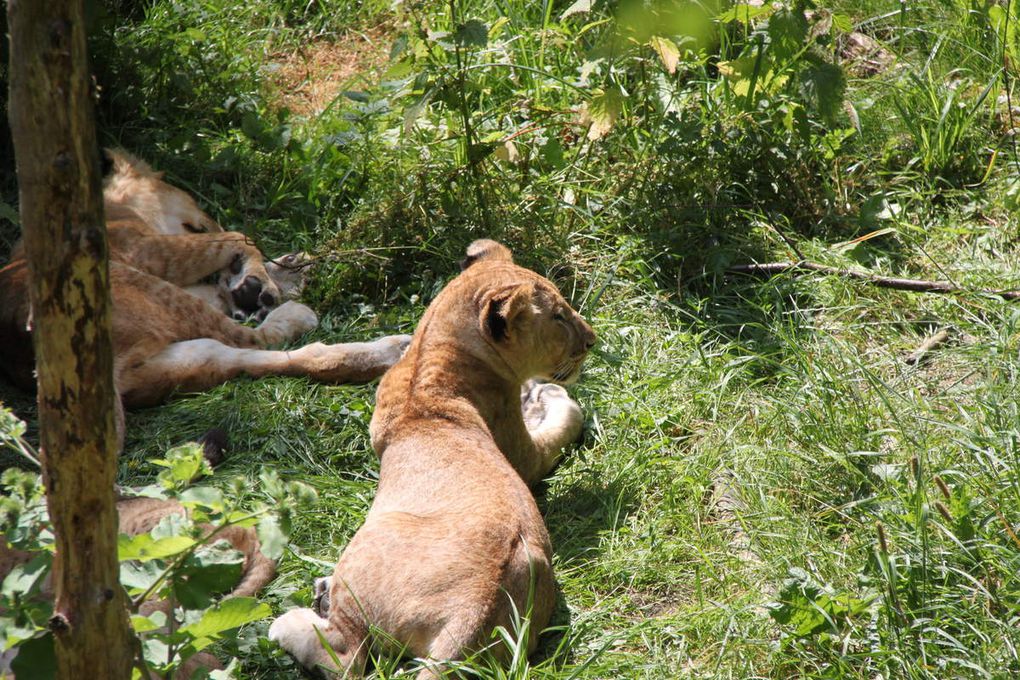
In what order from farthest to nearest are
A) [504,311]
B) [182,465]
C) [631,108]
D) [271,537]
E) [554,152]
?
[631,108] < [554,152] < [504,311] < [182,465] < [271,537]

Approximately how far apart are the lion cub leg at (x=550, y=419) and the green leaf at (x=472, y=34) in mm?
1785

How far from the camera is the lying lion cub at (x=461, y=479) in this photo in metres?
3.86

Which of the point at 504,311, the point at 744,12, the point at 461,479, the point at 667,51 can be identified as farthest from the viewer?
the point at 744,12

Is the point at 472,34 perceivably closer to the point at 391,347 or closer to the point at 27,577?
the point at 391,347

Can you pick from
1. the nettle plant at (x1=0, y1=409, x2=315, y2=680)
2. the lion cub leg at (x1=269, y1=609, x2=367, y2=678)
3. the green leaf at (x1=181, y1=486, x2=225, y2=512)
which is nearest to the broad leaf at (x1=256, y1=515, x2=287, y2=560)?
the nettle plant at (x1=0, y1=409, x2=315, y2=680)

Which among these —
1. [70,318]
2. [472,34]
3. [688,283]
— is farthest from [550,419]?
[70,318]

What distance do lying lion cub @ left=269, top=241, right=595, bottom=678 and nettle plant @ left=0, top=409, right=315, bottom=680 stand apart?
99 centimetres

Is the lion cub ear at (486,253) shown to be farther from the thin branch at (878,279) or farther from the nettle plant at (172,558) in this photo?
the nettle plant at (172,558)

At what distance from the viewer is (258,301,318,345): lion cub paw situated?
6391 millimetres

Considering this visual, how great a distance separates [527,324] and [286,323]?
1945 millimetres

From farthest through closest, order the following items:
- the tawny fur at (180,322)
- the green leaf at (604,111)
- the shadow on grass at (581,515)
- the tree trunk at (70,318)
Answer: the green leaf at (604,111)
the tawny fur at (180,322)
the shadow on grass at (581,515)
the tree trunk at (70,318)

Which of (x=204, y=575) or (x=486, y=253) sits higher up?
(x=204, y=575)

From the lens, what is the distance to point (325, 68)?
8859 millimetres

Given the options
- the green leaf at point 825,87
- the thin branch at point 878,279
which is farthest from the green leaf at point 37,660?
the green leaf at point 825,87
